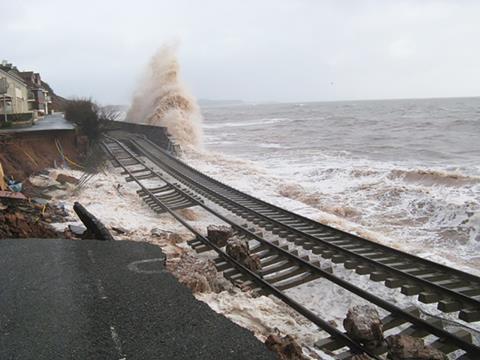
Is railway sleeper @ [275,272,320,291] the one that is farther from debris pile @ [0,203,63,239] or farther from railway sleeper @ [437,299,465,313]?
debris pile @ [0,203,63,239]

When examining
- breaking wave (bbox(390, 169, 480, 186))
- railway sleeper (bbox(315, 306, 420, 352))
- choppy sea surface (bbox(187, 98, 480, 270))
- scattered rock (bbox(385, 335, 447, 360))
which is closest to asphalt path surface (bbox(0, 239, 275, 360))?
railway sleeper (bbox(315, 306, 420, 352))

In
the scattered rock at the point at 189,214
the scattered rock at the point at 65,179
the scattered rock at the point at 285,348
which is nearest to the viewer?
the scattered rock at the point at 285,348

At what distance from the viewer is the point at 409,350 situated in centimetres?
468

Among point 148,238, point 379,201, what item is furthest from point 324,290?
point 379,201

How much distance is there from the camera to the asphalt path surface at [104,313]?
4.52 m

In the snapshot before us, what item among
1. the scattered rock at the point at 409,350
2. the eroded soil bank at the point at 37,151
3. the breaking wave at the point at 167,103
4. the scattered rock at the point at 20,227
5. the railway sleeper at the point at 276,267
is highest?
the breaking wave at the point at 167,103

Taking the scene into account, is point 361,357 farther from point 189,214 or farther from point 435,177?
point 435,177

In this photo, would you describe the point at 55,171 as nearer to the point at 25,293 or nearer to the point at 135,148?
Result: the point at 135,148

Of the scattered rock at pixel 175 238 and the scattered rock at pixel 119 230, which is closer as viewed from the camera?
the scattered rock at pixel 175 238

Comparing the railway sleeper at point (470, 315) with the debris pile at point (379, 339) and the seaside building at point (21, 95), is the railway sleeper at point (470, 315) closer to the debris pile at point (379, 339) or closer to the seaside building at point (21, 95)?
the debris pile at point (379, 339)

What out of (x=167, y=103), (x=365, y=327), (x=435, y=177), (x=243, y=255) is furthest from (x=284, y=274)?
(x=167, y=103)

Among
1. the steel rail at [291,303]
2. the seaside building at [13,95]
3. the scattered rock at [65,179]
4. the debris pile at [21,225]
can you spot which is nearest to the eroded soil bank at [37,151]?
the scattered rock at [65,179]

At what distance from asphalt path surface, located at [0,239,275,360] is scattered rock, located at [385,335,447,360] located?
53.8 inches

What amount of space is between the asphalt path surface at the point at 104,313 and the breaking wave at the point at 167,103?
25.6 m
